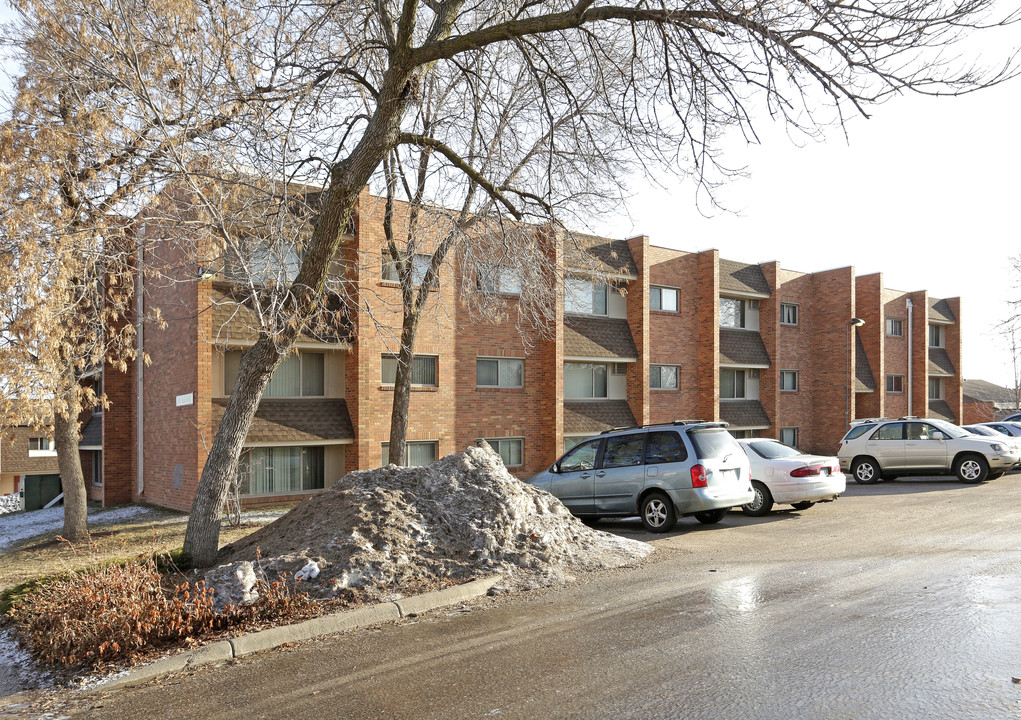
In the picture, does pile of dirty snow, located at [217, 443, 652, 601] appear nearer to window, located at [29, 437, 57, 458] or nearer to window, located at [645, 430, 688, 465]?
window, located at [645, 430, 688, 465]

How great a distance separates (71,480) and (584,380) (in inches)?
619

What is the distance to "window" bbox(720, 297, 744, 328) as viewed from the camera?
104ft

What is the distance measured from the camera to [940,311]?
43.6 meters

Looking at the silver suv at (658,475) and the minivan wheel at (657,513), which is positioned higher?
the silver suv at (658,475)

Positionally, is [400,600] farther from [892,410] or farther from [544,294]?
[892,410]

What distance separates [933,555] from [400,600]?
679 cm

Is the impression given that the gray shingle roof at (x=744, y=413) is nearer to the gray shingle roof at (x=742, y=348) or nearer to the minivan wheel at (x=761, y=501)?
the gray shingle roof at (x=742, y=348)

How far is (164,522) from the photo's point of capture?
1786 cm

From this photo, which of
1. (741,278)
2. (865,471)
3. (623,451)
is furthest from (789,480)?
(741,278)

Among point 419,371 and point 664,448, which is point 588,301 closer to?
point 419,371

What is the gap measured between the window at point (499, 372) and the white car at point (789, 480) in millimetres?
10130

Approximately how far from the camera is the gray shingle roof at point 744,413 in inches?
1208

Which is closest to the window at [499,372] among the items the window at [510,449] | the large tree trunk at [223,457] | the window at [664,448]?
the window at [510,449]

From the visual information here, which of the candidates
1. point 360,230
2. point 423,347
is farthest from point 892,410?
point 360,230
